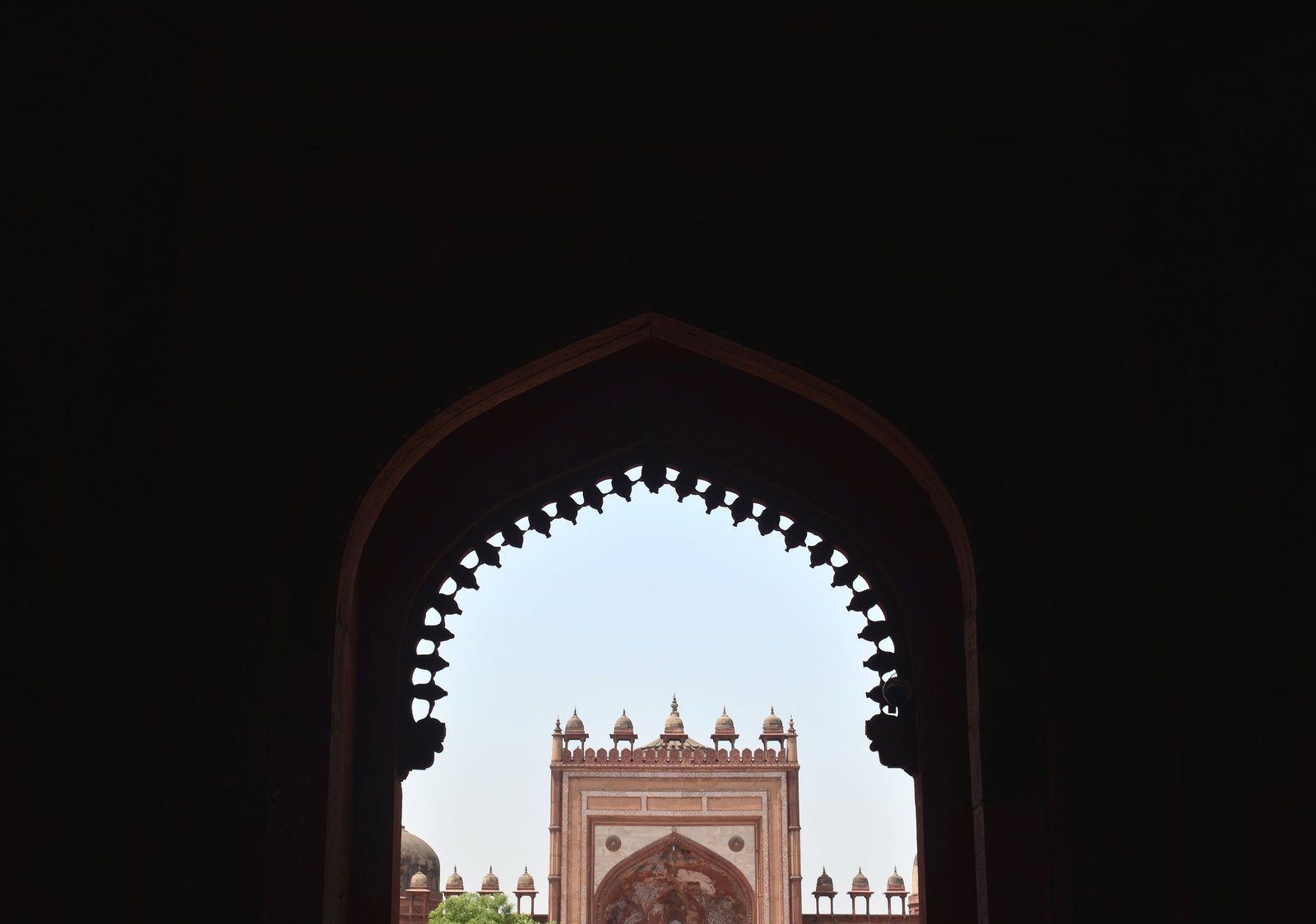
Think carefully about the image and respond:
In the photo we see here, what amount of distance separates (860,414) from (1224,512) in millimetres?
712

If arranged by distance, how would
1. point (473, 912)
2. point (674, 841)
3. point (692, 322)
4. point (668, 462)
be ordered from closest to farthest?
point (692, 322) < point (668, 462) < point (473, 912) < point (674, 841)

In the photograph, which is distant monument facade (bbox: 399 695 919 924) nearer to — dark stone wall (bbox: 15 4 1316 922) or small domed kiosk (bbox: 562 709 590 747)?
small domed kiosk (bbox: 562 709 590 747)

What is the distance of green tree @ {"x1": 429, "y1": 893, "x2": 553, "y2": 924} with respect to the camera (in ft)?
64.6

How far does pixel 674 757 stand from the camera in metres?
23.8

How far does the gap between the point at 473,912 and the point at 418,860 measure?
4066 mm

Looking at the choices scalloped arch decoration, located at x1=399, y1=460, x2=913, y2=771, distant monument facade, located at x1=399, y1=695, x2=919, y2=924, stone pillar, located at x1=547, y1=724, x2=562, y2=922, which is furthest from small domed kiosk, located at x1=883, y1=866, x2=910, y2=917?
scalloped arch decoration, located at x1=399, y1=460, x2=913, y2=771

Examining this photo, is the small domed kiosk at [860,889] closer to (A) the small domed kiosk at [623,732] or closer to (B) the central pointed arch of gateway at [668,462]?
(A) the small domed kiosk at [623,732]

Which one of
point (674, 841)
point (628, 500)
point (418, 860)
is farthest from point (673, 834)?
point (628, 500)

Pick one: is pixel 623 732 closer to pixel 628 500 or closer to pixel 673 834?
pixel 673 834

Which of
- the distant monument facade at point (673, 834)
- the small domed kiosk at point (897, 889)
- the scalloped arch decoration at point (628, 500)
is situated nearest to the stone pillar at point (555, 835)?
the distant monument facade at point (673, 834)

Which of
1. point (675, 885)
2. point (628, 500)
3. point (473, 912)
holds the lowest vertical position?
point (473, 912)

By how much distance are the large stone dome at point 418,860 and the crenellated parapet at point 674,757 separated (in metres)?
2.70

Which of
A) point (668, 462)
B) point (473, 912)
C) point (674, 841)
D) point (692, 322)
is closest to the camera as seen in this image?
point (692, 322)

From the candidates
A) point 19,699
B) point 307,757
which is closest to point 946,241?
point 307,757
